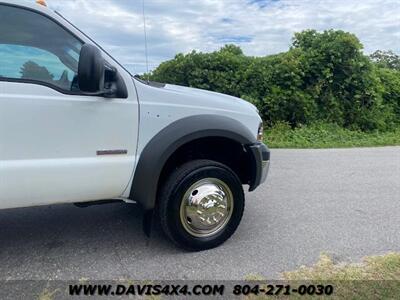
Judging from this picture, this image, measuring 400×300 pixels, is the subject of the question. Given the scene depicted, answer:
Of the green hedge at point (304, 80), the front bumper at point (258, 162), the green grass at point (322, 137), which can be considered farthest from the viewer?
the green hedge at point (304, 80)

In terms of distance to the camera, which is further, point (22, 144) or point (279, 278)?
point (279, 278)

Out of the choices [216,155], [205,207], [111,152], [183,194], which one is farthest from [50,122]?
[216,155]

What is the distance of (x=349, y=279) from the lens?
118 inches

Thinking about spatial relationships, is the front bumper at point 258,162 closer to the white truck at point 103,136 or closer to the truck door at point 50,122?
the white truck at point 103,136

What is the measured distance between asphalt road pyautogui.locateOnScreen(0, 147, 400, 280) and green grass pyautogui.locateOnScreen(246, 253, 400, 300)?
0.39 ft

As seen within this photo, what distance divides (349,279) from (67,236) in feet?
8.55

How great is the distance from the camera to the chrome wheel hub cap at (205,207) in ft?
11.1

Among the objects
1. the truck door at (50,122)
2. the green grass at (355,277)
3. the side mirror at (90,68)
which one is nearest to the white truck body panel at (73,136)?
the truck door at (50,122)

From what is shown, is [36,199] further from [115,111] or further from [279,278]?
[279,278]

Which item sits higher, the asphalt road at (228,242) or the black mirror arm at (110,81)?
the black mirror arm at (110,81)

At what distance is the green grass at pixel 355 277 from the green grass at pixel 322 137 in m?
5.81

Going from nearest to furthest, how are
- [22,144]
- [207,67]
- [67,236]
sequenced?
[22,144] → [67,236] → [207,67]

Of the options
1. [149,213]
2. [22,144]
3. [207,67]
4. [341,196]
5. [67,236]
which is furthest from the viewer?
[207,67]

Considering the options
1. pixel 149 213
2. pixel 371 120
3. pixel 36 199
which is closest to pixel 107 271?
pixel 149 213
